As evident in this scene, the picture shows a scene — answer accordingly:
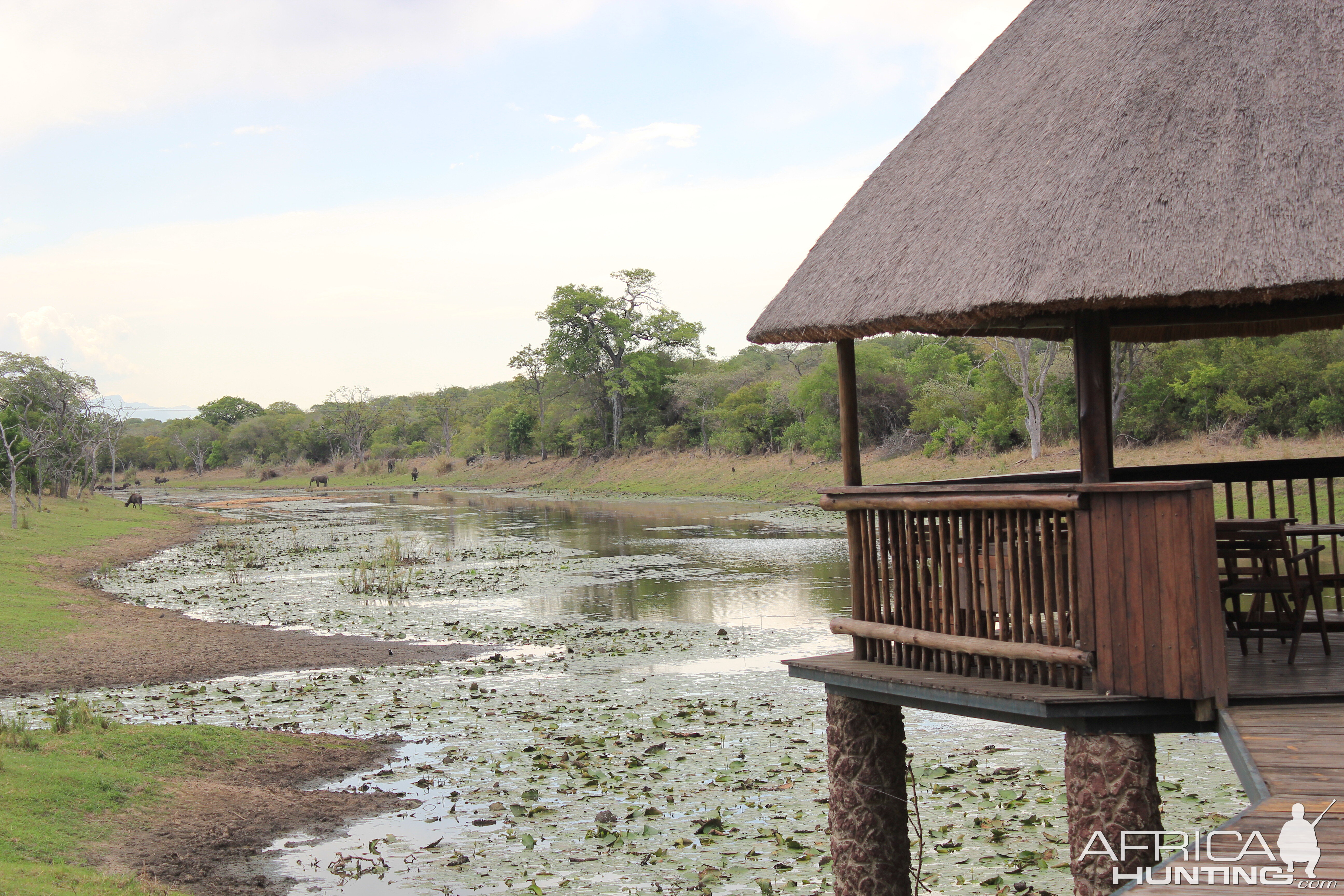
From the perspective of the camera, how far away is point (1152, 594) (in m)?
5.09

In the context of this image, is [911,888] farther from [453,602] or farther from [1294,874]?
[453,602]

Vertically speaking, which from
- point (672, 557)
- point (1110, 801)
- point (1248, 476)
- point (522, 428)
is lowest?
point (672, 557)

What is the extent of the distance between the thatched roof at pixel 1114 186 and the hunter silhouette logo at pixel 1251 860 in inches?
98.9

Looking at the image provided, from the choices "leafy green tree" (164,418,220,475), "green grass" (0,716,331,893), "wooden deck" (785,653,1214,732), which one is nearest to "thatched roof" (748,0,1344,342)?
"wooden deck" (785,653,1214,732)

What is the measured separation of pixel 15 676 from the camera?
40.2ft

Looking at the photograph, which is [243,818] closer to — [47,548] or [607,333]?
[47,548]

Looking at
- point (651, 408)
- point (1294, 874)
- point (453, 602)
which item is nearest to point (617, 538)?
point (453, 602)

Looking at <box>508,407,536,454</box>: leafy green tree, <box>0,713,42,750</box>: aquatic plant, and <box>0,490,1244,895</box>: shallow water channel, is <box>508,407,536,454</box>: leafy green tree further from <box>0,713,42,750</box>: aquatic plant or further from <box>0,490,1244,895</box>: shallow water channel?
<box>0,713,42,750</box>: aquatic plant

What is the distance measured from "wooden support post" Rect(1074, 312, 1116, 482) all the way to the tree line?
10.8 metres

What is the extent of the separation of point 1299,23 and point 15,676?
13.5m

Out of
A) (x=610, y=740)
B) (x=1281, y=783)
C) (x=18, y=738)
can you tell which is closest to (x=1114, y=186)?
(x=1281, y=783)

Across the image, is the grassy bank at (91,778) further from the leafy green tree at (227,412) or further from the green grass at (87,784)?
the leafy green tree at (227,412)

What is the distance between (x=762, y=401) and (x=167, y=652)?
4292 cm

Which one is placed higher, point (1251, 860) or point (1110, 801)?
point (1251, 860)
